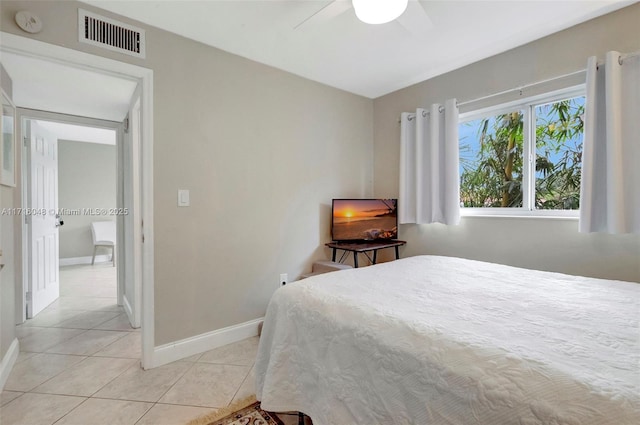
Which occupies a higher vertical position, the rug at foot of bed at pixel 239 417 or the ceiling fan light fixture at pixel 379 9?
the ceiling fan light fixture at pixel 379 9

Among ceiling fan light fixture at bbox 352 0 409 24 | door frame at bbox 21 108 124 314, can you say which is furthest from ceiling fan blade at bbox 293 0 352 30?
door frame at bbox 21 108 124 314

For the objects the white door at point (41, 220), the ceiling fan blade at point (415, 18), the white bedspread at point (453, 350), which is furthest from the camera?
the white door at point (41, 220)

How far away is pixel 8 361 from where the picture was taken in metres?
2.00

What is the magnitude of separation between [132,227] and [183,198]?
0.99 meters

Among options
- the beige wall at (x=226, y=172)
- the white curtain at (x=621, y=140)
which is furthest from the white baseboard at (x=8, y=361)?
the white curtain at (x=621, y=140)

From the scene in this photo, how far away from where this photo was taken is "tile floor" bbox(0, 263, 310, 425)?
1.62 m

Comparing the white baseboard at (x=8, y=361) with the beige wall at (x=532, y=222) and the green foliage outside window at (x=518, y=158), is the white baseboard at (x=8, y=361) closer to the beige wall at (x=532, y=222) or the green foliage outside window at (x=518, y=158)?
the beige wall at (x=532, y=222)

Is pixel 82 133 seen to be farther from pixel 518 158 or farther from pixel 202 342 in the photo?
pixel 518 158

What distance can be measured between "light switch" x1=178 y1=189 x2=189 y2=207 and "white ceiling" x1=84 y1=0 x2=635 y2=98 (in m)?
1.14

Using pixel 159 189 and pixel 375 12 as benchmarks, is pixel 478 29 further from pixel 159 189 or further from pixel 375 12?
pixel 159 189

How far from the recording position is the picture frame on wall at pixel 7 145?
75.1 inches

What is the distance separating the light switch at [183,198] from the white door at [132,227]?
40cm

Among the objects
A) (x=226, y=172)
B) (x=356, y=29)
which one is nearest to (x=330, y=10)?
(x=356, y=29)

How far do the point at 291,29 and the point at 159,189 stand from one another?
1.49 meters
